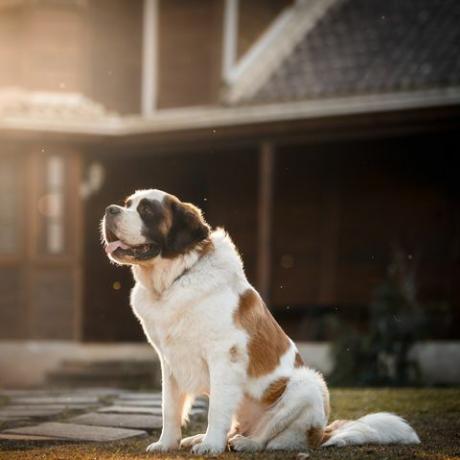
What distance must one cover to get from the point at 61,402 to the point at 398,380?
181 inches

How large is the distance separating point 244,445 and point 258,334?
0.59 m

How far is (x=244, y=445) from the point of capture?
4703 mm

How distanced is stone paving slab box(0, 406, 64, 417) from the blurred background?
170 inches

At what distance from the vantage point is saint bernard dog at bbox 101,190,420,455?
4586 mm

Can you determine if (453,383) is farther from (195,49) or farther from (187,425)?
(195,49)

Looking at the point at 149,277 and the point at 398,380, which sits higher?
the point at 149,277

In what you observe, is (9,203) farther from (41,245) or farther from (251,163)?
(251,163)

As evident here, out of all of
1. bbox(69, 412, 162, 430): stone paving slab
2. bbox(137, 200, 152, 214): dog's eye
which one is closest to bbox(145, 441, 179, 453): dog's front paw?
bbox(69, 412, 162, 430): stone paving slab

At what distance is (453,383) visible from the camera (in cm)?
1105

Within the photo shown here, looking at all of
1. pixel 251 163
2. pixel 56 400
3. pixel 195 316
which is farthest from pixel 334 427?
pixel 251 163

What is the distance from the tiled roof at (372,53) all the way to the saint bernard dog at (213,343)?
7.21 metres

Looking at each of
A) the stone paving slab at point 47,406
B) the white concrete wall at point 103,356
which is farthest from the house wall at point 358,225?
the stone paving slab at point 47,406

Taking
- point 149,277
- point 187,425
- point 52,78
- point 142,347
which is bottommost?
point 142,347

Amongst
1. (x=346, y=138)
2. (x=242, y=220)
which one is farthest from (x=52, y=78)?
(x=346, y=138)
